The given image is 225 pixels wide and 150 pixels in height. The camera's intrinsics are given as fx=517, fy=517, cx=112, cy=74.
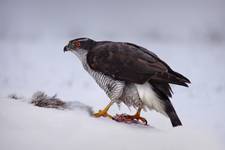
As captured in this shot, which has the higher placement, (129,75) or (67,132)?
(129,75)

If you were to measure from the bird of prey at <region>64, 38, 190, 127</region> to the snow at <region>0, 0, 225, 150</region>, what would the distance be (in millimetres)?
86

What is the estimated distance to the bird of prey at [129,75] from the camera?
2016 mm

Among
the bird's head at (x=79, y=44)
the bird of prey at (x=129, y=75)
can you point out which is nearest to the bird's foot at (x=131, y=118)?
the bird of prey at (x=129, y=75)

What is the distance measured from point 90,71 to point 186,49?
0.51 m

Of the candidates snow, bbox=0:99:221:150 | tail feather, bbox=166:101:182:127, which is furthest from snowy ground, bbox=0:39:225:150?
tail feather, bbox=166:101:182:127

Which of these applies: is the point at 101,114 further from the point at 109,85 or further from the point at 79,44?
the point at 79,44

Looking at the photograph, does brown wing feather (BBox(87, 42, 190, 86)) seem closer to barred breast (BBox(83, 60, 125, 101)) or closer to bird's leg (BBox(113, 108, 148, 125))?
barred breast (BBox(83, 60, 125, 101))

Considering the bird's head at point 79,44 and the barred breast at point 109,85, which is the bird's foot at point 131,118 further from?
the bird's head at point 79,44

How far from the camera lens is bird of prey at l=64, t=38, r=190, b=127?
79.4 inches

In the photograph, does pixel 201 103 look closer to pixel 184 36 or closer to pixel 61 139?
pixel 184 36

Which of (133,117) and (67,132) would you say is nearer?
(67,132)

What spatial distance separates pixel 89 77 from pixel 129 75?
0.26m

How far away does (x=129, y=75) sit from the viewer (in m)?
2.05

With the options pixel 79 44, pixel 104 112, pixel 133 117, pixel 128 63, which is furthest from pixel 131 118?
pixel 79 44
